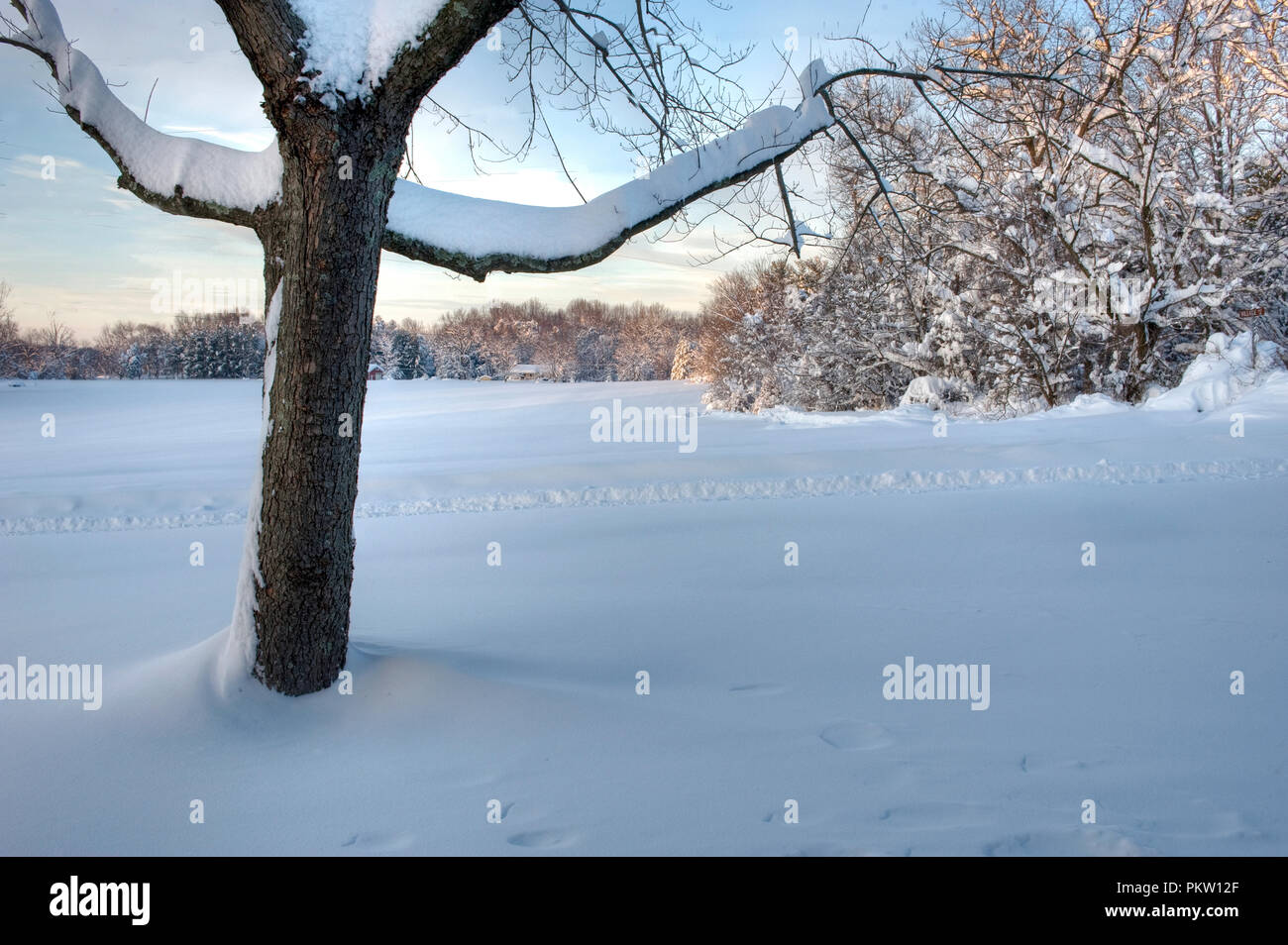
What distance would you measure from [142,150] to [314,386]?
5.80ft

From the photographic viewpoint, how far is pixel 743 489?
1074 cm

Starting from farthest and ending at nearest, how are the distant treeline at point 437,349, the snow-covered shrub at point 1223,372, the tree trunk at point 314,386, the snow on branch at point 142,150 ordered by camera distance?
the distant treeline at point 437,349
the snow-covered shrub at point 1223,372
the snow on branch at point 142,150
the tree trunk at point 314,386

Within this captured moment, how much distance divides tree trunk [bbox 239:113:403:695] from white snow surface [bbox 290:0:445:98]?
0.17 metres

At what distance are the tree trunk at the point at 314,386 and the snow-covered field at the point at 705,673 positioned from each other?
0.35m

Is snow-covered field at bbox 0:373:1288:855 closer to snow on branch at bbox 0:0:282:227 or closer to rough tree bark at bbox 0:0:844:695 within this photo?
rough tree bark at bbox 0:0:844:695

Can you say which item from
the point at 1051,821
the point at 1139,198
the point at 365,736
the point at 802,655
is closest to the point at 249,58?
the point at 365,736

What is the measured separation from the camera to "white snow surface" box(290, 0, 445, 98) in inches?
135

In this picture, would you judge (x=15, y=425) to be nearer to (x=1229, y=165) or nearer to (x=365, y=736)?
A: (x=365, y=736)

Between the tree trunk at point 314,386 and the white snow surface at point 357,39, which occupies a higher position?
the white snow surface at point 357,39

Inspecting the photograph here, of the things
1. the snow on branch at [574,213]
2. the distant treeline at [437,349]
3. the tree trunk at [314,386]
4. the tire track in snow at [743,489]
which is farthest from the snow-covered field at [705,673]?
the distant treeline at [437,349]

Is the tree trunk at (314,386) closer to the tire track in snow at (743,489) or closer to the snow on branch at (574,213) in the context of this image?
the snow on branch at (574,213)

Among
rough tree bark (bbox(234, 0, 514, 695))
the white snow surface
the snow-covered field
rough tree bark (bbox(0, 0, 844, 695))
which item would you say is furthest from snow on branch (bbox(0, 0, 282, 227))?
the snow-covered field

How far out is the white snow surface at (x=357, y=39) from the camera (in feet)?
11.2

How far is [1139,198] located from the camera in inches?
645
